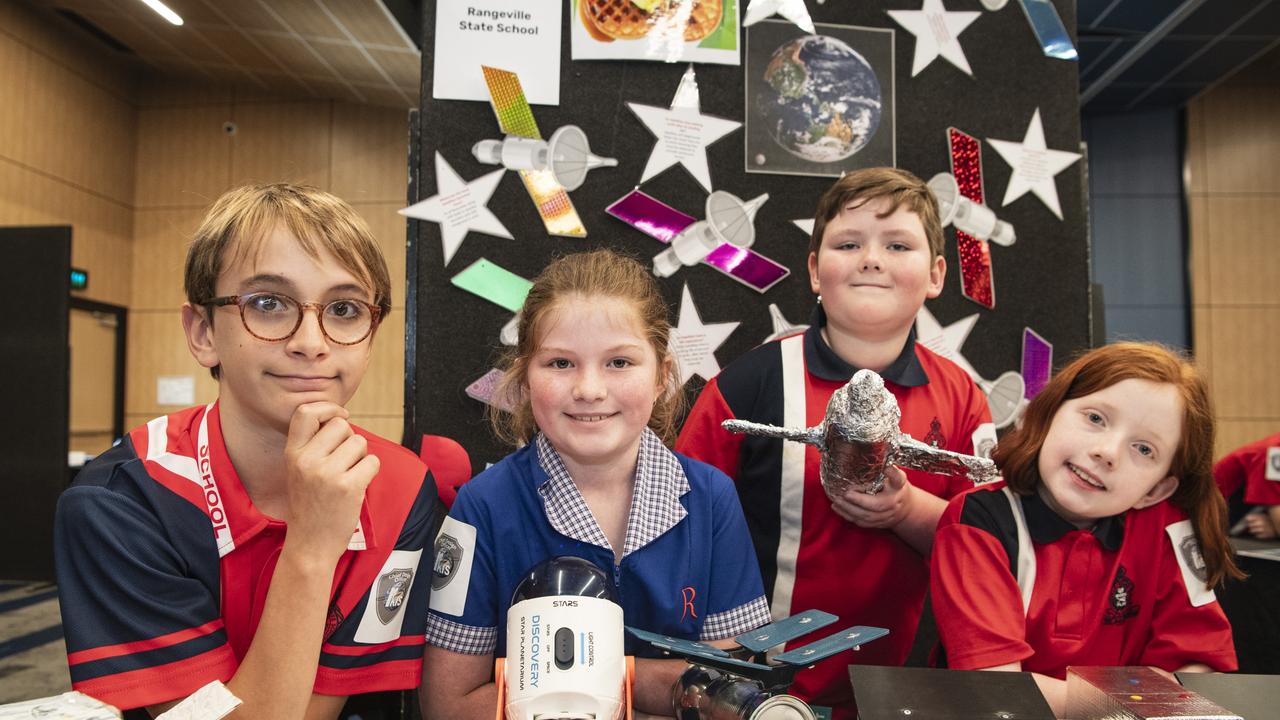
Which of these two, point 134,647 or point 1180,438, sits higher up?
point 1180,438

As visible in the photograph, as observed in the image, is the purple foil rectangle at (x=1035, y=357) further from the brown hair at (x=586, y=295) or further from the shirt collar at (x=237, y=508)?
the shirt collar at (x=237, y=508)

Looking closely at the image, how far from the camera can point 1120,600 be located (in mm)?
1209

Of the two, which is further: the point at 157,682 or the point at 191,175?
the point at 191,175

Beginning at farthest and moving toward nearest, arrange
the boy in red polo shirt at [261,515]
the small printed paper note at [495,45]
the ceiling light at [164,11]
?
the ceiling light at [164,11] → the small printed paper note at [495,45] → the boy in red polo shirt at [261,515]

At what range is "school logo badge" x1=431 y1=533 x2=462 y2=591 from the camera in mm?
1114

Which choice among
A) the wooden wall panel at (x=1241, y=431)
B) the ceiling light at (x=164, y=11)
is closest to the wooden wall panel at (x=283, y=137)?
the ceiling light at (x=164, y=11)

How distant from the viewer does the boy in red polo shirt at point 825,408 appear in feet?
4.60

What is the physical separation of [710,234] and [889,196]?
53cm

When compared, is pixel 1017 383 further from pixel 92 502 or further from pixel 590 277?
pixel 92 502

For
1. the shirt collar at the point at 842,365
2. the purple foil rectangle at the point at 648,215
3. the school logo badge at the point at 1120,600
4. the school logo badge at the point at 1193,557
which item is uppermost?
the purple foil rectangle at the point at 648,215

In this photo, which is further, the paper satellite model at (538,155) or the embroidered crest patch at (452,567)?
the paper satellite model at (538,155)

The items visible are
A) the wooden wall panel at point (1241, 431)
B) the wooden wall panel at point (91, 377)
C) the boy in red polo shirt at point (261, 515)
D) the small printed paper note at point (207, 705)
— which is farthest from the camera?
the wooden wall panel at point (1241, 431)

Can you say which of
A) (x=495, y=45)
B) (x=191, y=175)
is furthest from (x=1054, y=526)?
(x=191, y=175)

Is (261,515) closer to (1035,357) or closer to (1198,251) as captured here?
(1035,357)
